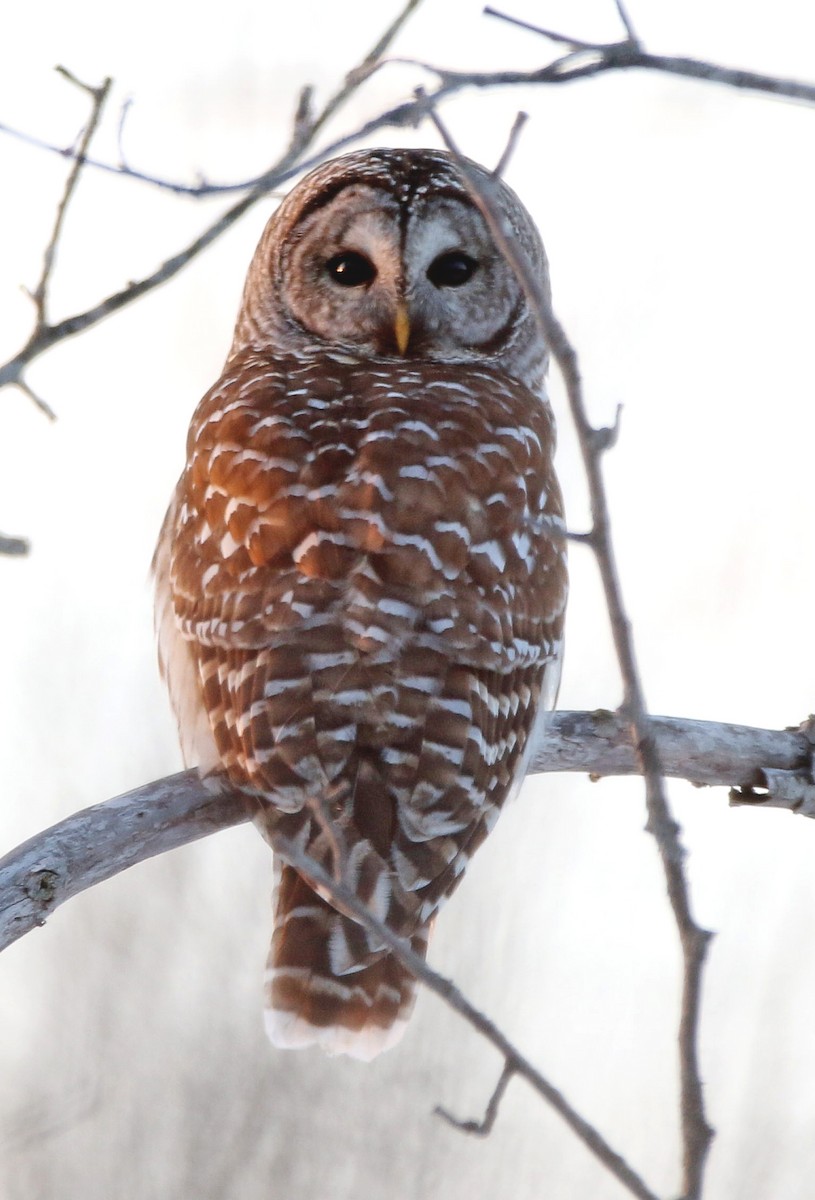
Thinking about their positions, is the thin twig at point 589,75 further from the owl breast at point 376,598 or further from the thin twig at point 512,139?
the owl breast at point 376,598

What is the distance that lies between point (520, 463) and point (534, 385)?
96 cm

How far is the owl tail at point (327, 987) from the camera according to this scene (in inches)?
114

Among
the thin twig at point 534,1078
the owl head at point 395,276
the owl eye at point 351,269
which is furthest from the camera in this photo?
the owl eye at point 351,269

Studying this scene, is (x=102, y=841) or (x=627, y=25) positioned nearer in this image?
(x=627, y=25)

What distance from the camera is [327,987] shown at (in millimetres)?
2895

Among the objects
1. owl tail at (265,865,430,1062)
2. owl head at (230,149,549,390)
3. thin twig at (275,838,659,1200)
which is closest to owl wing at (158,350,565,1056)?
owl tail at (265,865,430,1062)

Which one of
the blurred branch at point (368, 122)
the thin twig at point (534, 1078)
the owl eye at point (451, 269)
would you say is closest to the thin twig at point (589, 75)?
the blurred branch at point (368, 122)

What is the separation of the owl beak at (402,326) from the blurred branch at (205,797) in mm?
1143

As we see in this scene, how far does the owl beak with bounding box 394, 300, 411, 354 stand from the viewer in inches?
158

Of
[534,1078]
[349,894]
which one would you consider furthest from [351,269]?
[534,1078]

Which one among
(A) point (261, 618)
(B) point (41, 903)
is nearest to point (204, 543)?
(A) point (261, 618)

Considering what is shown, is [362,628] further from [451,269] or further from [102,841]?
[451,269]

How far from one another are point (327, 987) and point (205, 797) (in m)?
0.46

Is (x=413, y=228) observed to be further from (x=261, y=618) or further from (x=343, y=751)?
(x=343, y=751)
